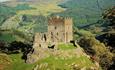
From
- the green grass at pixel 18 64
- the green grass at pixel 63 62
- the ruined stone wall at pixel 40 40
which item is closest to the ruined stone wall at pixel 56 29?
the ruined stone wall at pixel 40 40

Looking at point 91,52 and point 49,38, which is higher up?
point 49,38

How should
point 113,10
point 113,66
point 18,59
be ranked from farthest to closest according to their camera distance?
1. point 113,10
2. point 113,66
3. point 18,59

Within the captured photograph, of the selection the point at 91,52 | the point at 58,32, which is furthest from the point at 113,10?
the point at 58,32

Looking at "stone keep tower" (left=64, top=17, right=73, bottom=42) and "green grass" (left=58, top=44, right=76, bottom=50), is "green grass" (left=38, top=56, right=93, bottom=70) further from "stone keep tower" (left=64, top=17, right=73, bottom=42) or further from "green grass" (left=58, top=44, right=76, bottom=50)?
"stone keep tower" (left=64, top=17, right=73, bottom=42)

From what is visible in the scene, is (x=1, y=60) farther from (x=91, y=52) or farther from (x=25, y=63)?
(x=91, y=52)

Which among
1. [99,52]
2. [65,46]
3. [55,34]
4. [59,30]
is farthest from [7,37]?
[65,46]

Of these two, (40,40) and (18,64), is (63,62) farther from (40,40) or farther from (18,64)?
(40,40)
